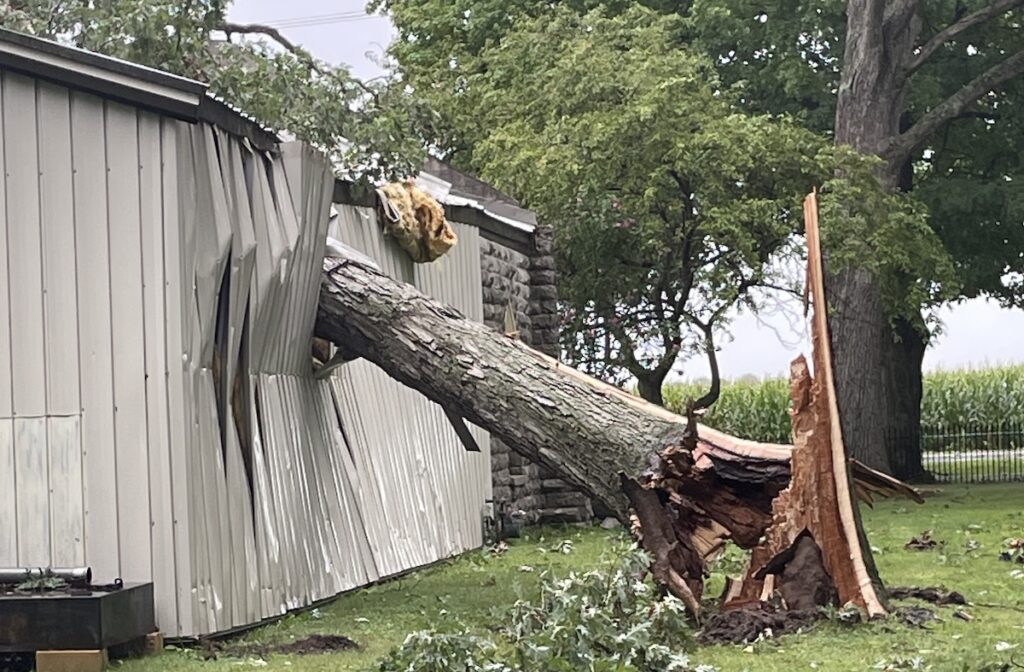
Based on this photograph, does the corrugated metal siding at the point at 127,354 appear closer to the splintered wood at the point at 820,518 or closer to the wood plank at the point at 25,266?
the wood plank at the point at 25,266

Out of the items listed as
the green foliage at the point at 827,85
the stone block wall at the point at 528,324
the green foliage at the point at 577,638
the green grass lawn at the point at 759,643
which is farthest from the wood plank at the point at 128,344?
Answer: the green foliage at the point at 827,85

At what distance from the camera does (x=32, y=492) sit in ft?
29.0

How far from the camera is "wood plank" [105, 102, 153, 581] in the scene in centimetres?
865

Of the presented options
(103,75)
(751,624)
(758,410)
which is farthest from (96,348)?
(758,410)

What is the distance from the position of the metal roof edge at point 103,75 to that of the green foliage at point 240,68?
8.99 feet

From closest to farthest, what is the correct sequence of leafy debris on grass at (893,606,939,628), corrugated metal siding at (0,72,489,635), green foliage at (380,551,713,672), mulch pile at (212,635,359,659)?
green foliage at (380,551,713,672), mulch pile at (212,635,359,659), leafy debris on grass at (893,606,939,628), corrugated metal siding at (0,72,489,635)

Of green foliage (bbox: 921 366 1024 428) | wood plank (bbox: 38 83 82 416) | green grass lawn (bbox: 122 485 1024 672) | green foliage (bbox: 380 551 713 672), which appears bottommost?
green grass lawn (bbox: 122 485 1024 672)

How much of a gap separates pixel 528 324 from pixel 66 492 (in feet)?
30.2

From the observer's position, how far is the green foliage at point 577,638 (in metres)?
6.70

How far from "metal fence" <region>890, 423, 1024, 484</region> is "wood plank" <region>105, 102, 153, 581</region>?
64.0 ft

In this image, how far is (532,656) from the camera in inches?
262

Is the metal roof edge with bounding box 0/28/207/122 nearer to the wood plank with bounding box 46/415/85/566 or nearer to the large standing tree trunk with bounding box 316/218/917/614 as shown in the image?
the wood plank with bounding box 46/415/85/566

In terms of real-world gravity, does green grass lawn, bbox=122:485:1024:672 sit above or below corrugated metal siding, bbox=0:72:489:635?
below

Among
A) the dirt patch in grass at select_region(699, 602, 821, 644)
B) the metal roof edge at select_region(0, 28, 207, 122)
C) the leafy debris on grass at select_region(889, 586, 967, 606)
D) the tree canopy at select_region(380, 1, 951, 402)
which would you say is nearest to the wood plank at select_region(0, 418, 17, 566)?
the metal roof edge at select_region(0, 28, 207, 122)
